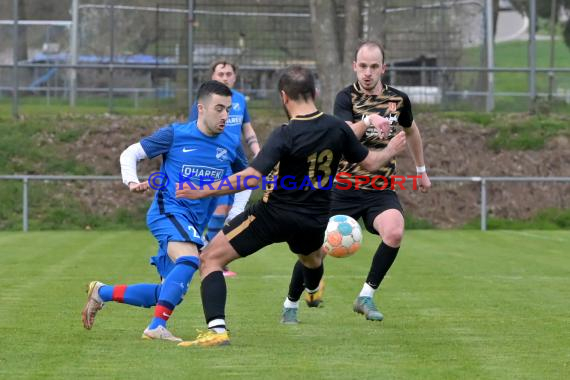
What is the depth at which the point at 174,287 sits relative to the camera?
290 inches

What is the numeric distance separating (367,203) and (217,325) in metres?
2.09

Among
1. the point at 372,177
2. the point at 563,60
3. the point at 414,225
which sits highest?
the point at 563,60

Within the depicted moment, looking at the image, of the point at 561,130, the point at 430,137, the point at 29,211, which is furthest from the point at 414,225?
the point at 29,211

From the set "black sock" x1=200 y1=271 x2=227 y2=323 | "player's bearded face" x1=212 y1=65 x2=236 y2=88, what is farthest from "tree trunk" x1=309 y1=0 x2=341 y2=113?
"black sock" x1=200 y1=271 x2=227 y2=323

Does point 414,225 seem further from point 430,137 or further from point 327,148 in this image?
point 327,148

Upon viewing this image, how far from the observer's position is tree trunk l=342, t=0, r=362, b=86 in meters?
22.9

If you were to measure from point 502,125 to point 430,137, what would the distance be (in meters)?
1.52

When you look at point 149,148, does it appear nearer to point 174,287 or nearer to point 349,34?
point 174,287

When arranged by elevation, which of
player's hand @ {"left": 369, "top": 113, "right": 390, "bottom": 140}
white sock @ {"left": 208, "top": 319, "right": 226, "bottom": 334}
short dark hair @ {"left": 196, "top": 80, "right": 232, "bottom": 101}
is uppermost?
short dark hair @ {"left": 196, "top": 80, "right": 232, "bottom": 101}

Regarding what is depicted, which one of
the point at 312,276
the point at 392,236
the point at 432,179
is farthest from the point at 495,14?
the point at 312,276

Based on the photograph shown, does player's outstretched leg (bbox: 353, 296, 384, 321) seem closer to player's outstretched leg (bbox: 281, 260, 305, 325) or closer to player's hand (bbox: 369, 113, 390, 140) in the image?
player's outstretched leg (bbox: 281, 260, 305, 325)

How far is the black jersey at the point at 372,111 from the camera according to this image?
8.66 meters

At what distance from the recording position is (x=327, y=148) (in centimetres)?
727

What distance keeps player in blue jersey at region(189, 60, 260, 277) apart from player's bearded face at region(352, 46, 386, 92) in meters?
2.36
